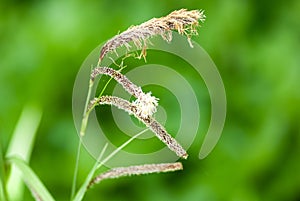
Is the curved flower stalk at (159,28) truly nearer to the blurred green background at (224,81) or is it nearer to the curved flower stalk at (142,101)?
the curved flower stalk at (142,101)

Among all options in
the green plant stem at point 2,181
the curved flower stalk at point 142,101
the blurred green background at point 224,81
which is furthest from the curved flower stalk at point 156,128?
the blurred green background at point 224,81

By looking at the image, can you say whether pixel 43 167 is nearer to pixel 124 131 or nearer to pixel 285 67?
pixel 124 131

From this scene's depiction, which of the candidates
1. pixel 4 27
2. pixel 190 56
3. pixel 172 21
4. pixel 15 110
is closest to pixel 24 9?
pixel 4 27

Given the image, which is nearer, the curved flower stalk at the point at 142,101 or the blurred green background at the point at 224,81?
the curved flower stalk at the point at 142,101

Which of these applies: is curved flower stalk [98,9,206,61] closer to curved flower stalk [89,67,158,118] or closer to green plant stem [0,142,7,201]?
curved flower stalk [89,67,158,118]

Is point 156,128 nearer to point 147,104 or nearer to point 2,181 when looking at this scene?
point 147,104

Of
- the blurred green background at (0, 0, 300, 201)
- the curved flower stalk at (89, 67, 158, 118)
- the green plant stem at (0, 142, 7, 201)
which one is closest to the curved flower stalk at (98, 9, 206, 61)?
the curved flower stalk at (89, 67, 158, 118)

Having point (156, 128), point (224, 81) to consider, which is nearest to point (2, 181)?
point (156, 128)

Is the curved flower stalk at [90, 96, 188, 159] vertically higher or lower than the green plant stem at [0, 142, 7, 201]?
lower

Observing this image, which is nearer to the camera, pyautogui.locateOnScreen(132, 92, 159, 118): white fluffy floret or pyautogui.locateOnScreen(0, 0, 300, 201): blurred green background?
pyautogui.locateOnScreen(132, 92, 159, 118): white fluffy floret

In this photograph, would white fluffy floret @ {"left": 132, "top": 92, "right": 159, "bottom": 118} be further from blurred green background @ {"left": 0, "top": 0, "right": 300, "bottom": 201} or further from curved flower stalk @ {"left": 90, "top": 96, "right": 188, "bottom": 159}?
blurred green background @ {"left": 0, "top": 0, "right": 300, "bottom": 201}
